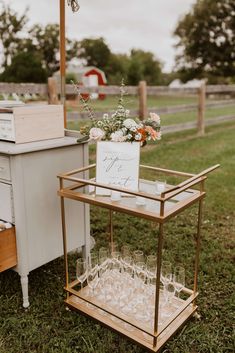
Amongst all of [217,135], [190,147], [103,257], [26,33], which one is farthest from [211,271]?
[26,33]

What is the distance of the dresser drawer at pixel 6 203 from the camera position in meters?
2.25

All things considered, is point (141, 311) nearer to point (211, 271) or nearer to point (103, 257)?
point (103, 257)

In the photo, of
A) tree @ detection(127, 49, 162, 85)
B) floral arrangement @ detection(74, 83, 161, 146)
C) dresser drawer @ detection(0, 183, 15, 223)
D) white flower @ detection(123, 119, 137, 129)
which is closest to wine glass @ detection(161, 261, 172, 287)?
floral arrangement @ detection(74, 83, 161, 146)

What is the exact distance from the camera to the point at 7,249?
7.40 ft

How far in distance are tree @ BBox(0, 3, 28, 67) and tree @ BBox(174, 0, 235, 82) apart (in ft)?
54.5

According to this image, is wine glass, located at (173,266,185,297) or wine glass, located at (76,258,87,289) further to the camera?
wine glass, located at (76,258,87,289)

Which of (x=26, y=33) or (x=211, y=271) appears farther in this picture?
(x=26, y=33)

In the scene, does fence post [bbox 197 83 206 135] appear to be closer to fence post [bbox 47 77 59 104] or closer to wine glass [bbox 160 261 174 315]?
fence post [bbox 47 77 59 104]

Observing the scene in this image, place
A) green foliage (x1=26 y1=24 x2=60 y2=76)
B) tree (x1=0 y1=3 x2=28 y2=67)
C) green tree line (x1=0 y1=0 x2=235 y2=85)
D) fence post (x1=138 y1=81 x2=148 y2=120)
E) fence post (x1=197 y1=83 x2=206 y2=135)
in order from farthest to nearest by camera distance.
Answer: green foliage (x1=26 y1=24 x2=60 y2=76) < green tree line (x1=0 y1=0 x2=235 y2=85) < tree (x1=0 y1=3 x2=28 y2=67) < fence post (x1=197 y1=83 x2=206 y2=135) < fence post (x1=138 y1=81 x2=148 y2=120)

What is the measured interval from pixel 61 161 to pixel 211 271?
1.47 m

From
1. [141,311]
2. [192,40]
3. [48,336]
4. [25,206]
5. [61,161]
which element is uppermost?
[192,40]

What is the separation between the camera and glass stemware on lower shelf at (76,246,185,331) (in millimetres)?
2168

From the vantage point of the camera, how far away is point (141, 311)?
2168 mm

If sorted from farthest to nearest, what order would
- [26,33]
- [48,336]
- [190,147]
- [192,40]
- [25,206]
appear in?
[26,33] → [192,40] → [190,147] → [25,206] → [48,336]
